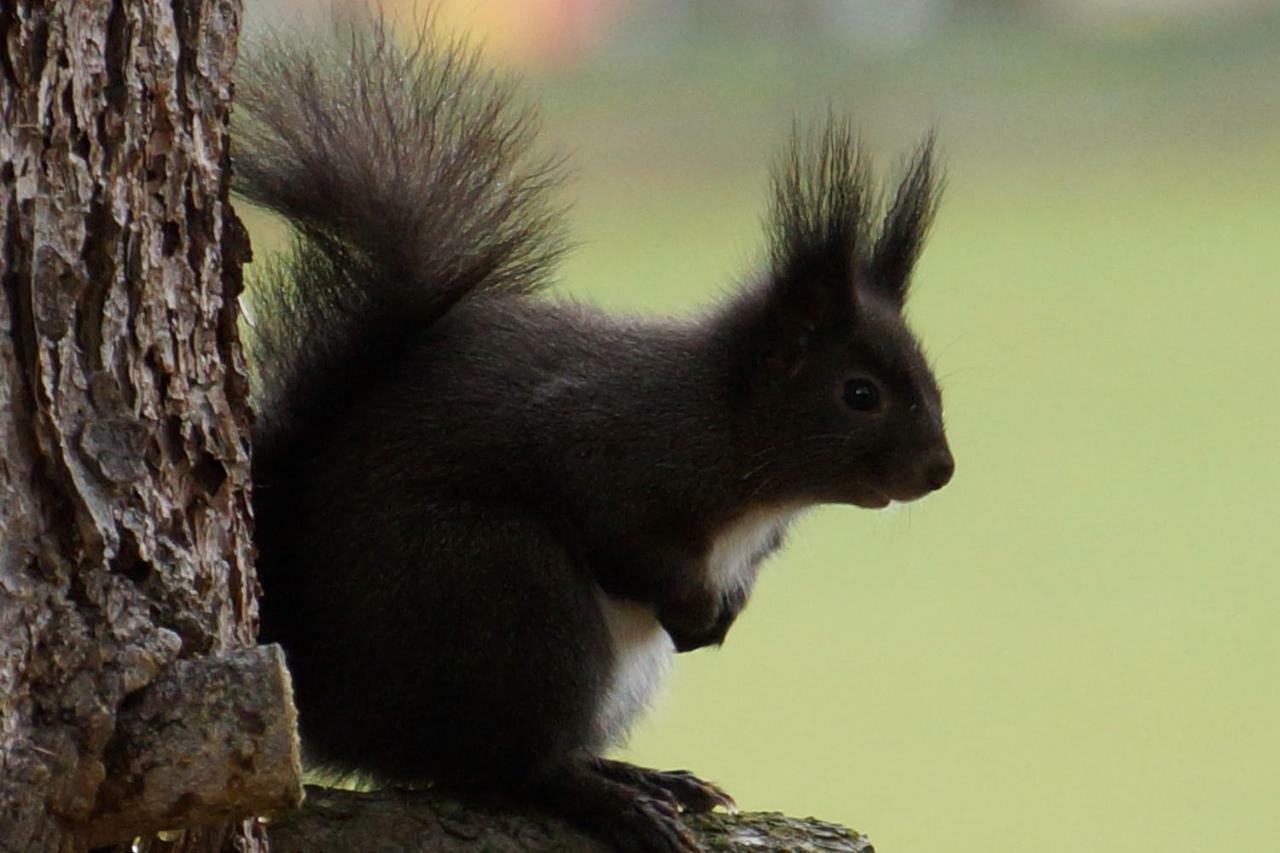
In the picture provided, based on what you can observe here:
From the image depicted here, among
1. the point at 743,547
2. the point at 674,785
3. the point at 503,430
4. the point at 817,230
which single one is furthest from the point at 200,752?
the point at 817,230

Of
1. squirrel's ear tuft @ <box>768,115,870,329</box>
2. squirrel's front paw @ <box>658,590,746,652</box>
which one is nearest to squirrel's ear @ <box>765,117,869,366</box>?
squirrel's ear tuft @ <box>768,115,870,329</box>

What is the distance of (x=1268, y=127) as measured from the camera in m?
9.24

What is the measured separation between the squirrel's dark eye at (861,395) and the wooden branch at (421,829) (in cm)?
43

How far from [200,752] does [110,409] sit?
237 millimetres

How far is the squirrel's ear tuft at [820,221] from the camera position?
195 cm

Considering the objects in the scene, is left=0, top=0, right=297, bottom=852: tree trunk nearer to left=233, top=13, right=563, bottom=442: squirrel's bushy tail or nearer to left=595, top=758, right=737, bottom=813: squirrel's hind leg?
left=233, top=13, right=563, bottom=442: squirrel's bushy tail

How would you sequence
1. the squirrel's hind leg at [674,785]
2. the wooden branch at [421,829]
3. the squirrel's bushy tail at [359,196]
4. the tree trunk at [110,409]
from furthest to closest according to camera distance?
the squirrel's hind leg at [674,785] → the squirrel's bushy tail at [359,196] → the wooden branch at [421,829] → the tree trunk at [110,409]

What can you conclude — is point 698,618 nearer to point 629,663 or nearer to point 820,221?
point 629,663

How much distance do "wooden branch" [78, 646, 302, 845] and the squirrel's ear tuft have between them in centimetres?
84

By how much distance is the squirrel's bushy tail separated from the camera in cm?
173

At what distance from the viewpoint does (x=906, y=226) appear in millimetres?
2025

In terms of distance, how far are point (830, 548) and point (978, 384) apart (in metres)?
0.94

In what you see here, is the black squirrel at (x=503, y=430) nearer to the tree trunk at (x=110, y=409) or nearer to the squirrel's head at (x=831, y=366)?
the squirrel's head at (x=831, y=366)

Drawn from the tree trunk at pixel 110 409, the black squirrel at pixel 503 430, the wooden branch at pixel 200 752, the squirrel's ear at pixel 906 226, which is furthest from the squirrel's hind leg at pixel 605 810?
the squirrel's ear at pixel 906 226
